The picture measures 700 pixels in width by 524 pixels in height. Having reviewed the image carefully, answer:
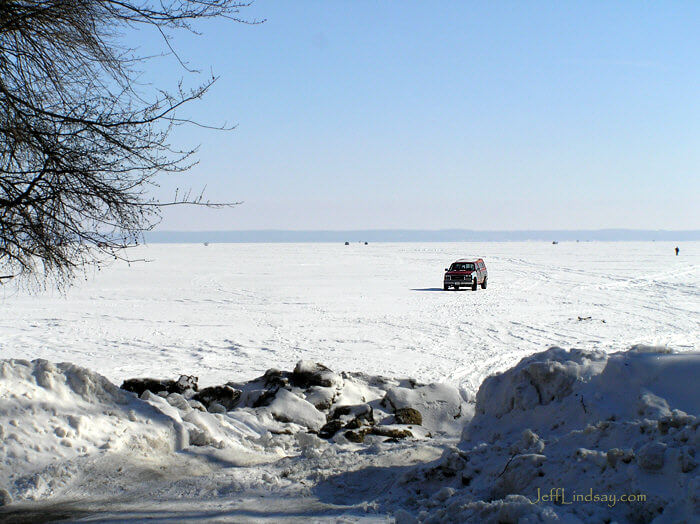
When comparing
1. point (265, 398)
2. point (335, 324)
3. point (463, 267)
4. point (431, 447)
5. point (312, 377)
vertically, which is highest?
point (463, 267)

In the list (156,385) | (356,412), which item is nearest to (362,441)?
(356,412)

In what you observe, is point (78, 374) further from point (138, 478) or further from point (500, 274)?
point (500, 274)

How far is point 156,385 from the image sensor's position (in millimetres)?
10359

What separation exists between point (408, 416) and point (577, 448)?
4686 mm

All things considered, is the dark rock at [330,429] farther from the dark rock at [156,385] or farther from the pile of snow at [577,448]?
the dark rock at [156,385]

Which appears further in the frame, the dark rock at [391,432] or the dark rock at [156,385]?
the dark rock at [156,385]

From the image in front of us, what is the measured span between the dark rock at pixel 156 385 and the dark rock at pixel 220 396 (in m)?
0.28

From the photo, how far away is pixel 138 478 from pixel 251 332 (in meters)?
13.9

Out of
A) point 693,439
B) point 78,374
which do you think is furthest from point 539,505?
Answer: point 78,374

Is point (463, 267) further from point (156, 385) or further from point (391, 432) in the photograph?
point (391, 432)

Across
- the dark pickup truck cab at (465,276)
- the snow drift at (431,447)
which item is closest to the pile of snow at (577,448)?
the snow drift at (431,447)

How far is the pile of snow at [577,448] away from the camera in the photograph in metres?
4.21

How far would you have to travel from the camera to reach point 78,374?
24.7 feet

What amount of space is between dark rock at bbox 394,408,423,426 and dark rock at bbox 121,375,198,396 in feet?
11.6
